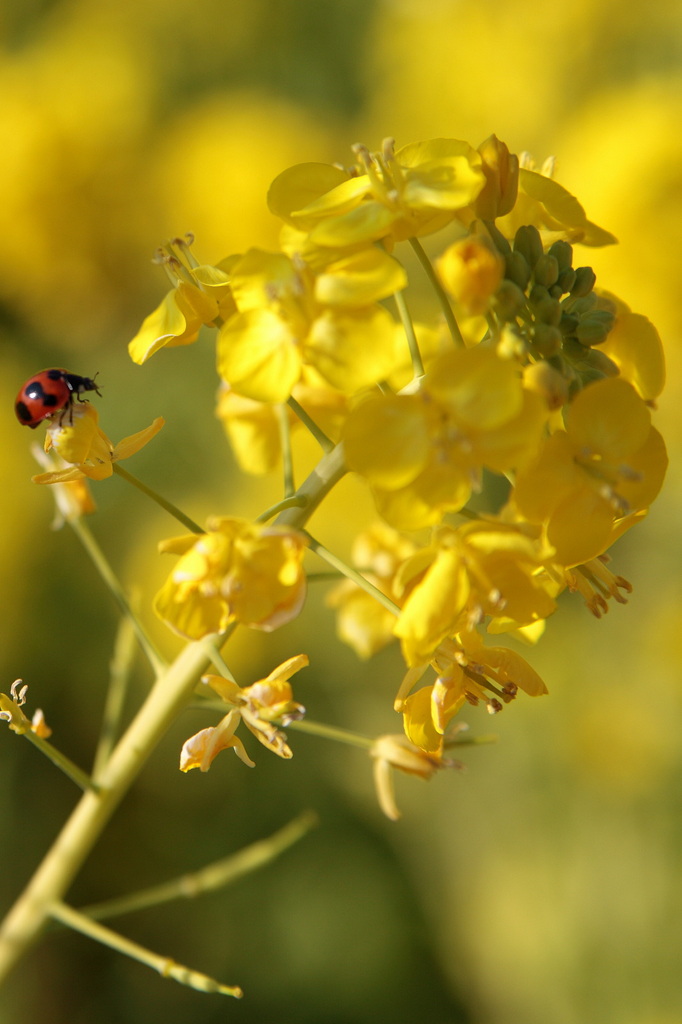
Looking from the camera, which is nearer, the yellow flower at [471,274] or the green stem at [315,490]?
the yellow flower at [471,274]

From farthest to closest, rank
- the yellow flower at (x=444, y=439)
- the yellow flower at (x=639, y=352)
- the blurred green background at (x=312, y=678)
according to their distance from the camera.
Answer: the blurred green background at (x=312, y=678), the yellow flower at (x=639, y=352), the yellow flower at (x=444, y=439)

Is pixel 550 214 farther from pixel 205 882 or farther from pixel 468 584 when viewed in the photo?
pixel 205 882

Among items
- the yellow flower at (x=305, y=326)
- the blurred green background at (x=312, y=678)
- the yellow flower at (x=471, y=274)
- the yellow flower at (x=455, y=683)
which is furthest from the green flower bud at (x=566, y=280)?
the blurred green background at (x=312, y=678)

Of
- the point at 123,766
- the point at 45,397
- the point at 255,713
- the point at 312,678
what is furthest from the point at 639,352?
the point at 312,678

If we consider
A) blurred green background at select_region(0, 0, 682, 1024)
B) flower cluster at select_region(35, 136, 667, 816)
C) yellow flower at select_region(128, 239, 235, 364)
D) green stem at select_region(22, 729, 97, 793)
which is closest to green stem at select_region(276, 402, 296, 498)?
flower cluster at select_region(35, 136, 667, 816)

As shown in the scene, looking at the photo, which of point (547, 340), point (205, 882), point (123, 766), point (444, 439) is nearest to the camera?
point (444, 439)

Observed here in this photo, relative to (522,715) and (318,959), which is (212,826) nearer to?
(318,959)

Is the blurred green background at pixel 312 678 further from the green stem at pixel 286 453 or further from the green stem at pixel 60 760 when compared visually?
the green stem at pixel 60 760

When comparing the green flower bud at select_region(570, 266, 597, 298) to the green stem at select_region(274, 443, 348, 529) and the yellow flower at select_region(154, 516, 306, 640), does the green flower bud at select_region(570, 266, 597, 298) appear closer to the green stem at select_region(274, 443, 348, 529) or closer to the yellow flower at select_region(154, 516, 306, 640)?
the green stem at select_region(274, 443, 348, 529)

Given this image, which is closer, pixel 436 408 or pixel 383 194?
pixel 436 408

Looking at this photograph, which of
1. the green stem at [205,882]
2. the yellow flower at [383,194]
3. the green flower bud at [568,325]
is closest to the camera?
the yellow flower at [383,194]
